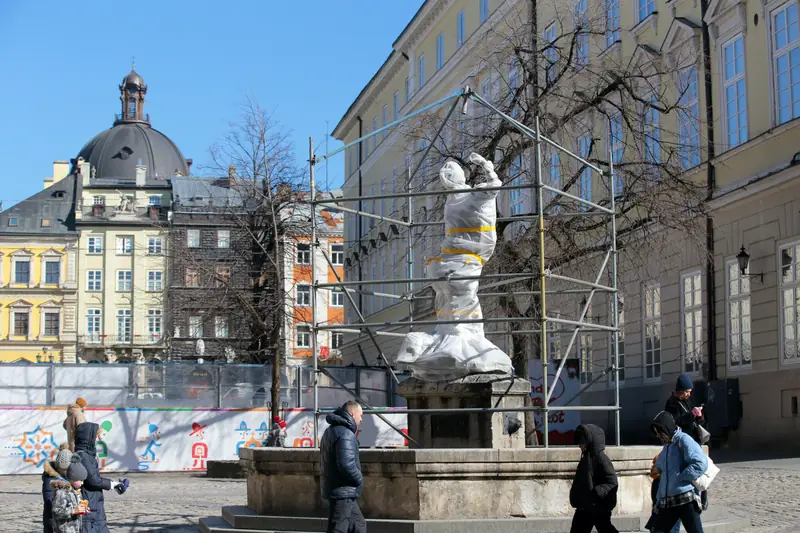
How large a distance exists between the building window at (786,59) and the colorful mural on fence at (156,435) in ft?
37.6

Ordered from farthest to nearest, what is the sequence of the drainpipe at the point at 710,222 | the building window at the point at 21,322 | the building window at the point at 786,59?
the building window at the point at 21,322 → the drainpipe at the point at 710,222 → the building window at the point at 786,59

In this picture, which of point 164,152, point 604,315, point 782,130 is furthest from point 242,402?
point 164,152

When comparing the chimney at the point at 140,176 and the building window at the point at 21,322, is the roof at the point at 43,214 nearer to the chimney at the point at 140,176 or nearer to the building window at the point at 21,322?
the chimney at the point at 140,176

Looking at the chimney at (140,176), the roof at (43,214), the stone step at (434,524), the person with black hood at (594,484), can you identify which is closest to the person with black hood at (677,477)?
the person with black hood at (594,484)

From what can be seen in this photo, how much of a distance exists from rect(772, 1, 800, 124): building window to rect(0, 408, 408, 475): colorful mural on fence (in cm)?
1146

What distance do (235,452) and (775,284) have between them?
1321 centimetres

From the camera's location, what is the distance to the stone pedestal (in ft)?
43.6

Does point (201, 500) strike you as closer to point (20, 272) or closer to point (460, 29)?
point (460, 29)

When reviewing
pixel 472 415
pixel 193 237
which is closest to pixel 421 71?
pixel 472 415

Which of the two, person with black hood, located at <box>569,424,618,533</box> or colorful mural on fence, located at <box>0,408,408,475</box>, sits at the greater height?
person with black hood, located at <box>569,424,618,533</box>

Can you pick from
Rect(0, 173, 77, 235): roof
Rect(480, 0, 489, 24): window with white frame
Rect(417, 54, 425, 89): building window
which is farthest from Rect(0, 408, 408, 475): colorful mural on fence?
Rect(0, 173, 77, 235): roof

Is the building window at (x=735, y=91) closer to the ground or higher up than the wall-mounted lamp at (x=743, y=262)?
higher up

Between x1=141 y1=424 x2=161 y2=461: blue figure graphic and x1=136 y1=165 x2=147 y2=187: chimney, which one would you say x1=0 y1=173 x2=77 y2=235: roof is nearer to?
x1=136 y1=165 x2=147 y2=187: chimney

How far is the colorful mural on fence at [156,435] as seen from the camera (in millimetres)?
28906
